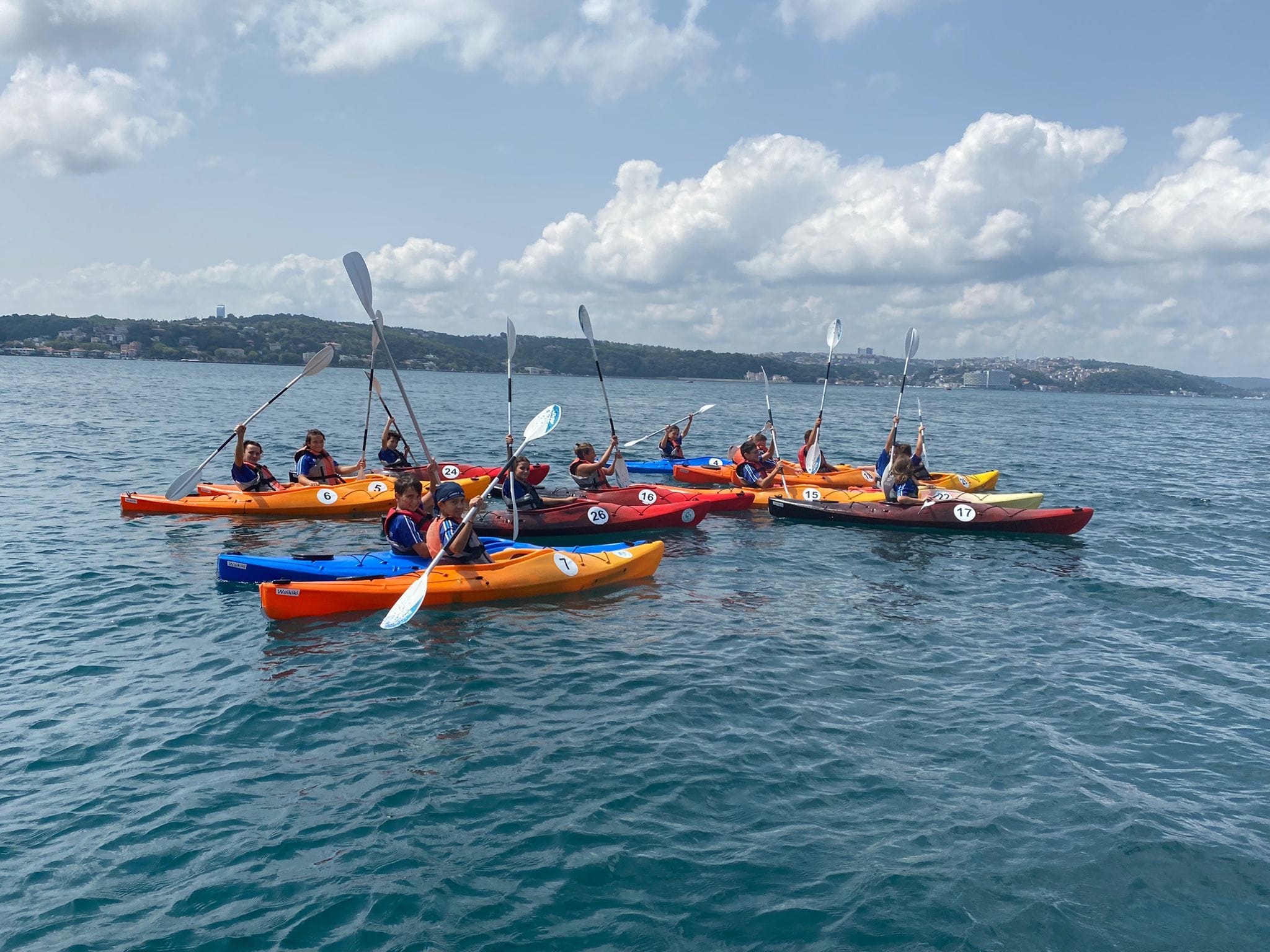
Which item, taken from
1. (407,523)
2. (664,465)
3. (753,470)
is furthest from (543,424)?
(664,465)

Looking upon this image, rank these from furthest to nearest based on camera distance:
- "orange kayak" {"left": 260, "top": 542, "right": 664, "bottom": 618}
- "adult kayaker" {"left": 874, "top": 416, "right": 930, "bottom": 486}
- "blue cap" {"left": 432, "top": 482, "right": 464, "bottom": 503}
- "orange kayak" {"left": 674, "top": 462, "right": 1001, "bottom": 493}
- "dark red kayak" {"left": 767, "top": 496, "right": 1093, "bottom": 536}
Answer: "orange kayak" {"left": 674, "top": 462, "right": 1001, "bottom": 493} < "adult kayaker" {"left": 874, "top": 416, "right": 930, "bottom": 486} < "dark red kayak" {"left": 767, "top": 496, "right": 1093, "bottom": 536} < "blue cap" {"left": 432, "top": 482, "right": 464, "bottom": 503} < "orange kayak" {"left": 260, "top": 542, "right": 664, "bottom": 618}

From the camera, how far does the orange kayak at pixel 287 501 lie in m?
16.3

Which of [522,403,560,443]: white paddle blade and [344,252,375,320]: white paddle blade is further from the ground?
[344,252,375,320]: white paddle blade

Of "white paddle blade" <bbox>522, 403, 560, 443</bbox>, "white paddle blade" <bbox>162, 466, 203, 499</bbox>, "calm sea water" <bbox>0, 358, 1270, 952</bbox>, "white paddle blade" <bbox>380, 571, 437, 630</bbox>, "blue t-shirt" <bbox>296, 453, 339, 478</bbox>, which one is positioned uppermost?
"white paddle blade" <bbox>522, 403, 560, 443</bbox>

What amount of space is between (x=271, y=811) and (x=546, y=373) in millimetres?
182491

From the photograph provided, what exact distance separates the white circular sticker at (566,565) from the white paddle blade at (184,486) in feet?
28.3

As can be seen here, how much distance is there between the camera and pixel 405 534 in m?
11.4

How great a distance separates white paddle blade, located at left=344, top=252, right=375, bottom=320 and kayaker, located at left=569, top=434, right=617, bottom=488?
5707 mm

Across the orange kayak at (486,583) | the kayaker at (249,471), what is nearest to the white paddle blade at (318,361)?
the kayaker at (249,471)

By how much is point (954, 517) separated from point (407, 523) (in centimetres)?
1109

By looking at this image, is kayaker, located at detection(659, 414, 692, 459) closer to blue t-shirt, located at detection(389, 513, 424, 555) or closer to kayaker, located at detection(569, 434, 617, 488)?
kayaker, located at detection(569, 434, 617, 488)

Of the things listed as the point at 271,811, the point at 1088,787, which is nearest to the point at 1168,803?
the point at 1088,787

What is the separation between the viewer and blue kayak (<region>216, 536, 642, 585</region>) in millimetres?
11000

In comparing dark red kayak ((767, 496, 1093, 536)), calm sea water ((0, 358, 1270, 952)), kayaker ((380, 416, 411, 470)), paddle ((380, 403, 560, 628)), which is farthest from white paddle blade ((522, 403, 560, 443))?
dark red kayak ((767, 496, 1093, 536))
